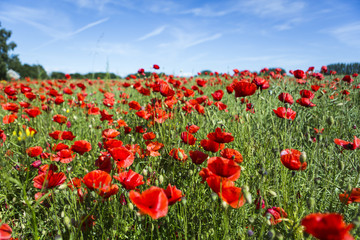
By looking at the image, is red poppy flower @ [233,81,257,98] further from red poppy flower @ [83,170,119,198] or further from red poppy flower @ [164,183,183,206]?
red poppy flower @ [83,170,119,198]

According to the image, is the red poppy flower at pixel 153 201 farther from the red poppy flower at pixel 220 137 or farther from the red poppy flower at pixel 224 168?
the red poppy flower at pixel 220 137

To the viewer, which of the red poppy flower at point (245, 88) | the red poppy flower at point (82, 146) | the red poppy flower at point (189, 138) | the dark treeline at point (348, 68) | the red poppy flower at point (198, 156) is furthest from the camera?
the dark treeline at point (348, 68)

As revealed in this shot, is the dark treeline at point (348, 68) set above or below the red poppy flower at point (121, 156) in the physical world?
above

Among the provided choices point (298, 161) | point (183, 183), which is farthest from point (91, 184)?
point (298, 161)

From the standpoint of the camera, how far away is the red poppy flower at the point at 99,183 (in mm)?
1065

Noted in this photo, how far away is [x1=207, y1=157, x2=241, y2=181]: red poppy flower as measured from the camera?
0.99m

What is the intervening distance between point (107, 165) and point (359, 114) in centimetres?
366

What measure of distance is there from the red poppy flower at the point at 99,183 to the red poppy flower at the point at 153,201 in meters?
0.26

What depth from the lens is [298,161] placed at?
3.71 ft

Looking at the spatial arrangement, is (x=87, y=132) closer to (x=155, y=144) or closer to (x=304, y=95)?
(x=155, y=144)

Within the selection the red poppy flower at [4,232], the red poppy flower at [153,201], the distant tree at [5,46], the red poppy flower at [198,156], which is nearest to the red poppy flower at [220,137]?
the red poppy flower at [198,156]

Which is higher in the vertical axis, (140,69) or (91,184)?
(140,69)

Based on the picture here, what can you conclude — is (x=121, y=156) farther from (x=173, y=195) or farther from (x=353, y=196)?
(x=353, y=196)

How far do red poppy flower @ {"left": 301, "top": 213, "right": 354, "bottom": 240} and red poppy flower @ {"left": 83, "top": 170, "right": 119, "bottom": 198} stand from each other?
2.72 feet
